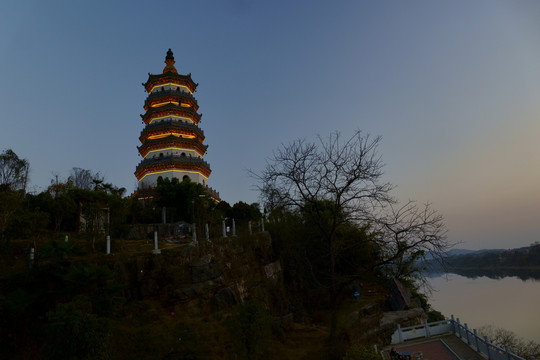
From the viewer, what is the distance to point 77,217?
779 inches

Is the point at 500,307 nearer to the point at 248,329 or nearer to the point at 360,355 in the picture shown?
the point at 360,355

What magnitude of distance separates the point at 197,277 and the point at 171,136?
21885mm

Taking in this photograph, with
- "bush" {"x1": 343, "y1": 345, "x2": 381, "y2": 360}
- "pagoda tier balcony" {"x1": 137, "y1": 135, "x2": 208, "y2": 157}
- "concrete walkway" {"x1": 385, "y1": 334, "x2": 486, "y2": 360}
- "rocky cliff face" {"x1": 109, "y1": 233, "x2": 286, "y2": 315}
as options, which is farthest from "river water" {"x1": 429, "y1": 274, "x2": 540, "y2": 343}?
"pagoda tier balcony" {"x1": 137, "y1": 135, "x2": 208, "y2": 157}

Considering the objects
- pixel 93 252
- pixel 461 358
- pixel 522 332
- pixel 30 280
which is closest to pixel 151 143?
pixel 93 252

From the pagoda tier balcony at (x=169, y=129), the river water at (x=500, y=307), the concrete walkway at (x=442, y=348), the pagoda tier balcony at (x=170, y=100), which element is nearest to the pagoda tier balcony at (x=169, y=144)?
the pagoda tier balcony at (x=169, y=129)

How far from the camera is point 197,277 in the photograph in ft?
44.2

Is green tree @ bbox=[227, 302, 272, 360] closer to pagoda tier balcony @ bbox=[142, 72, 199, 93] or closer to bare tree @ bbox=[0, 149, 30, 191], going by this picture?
bare tree @ bbox=[0, 149, 30, 191]

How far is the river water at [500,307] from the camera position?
33.8 meters

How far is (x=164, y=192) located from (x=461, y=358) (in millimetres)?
21803

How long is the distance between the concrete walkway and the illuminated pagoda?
76.8 ft

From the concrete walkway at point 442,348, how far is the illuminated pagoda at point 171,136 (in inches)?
921

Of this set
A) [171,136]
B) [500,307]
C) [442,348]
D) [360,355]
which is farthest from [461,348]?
[500,307]

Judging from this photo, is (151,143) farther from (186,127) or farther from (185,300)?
(185,300)

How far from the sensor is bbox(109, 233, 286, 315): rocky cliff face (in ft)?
40.5
